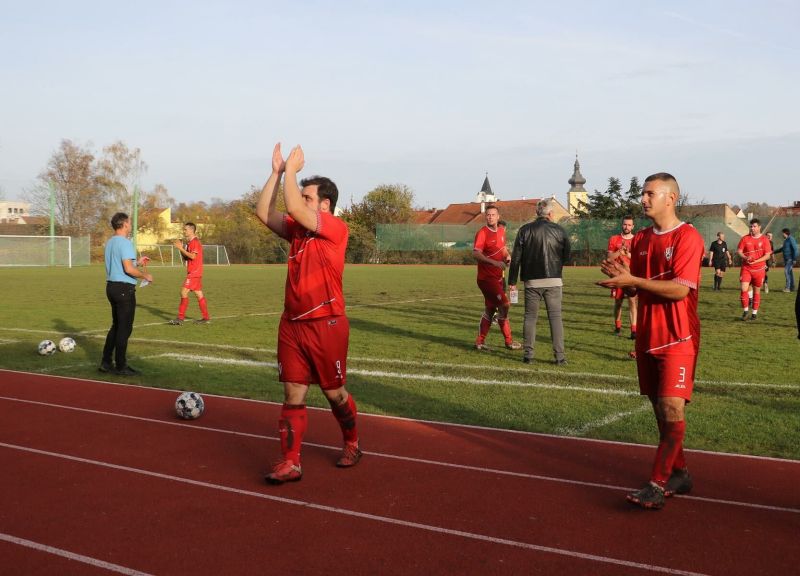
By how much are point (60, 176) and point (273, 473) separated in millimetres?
75600

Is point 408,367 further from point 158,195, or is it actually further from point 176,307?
point 158,195

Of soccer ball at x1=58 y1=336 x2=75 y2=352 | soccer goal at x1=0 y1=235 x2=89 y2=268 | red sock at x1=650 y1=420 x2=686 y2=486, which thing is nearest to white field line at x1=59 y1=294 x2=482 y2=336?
soccer ball at x1=58 y1=336 x2=75 y2=352

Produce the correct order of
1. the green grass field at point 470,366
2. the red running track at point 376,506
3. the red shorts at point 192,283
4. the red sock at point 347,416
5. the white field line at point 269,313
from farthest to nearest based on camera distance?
the red shorts at point 192,283, the white field line at point 269,313, the green grass field at point 470,366, the red sock at point 347,416, the red running track at point 376,506

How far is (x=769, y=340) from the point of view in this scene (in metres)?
13.3

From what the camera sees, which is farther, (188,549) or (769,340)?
(769,340)

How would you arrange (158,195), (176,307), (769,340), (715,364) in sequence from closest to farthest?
1. (715,364)
2. (769,340)
3. (176,307)
4. (158,195)

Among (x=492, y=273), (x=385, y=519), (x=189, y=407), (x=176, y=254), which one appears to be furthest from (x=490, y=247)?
(x=176, y=254)

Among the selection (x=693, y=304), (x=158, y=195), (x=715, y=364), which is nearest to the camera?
(x=693, y=304)

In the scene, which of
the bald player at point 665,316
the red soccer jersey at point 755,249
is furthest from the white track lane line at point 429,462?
the red soccer jersey at point 755,249

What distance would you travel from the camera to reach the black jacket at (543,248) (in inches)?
424

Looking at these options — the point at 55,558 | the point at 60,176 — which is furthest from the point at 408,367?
the point at 60,176

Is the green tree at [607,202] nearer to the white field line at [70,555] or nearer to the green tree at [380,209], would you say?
the green tree at [380,209]

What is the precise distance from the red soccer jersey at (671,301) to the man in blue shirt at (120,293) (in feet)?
22.9

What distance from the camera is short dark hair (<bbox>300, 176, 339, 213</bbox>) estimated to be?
5.55 meters
